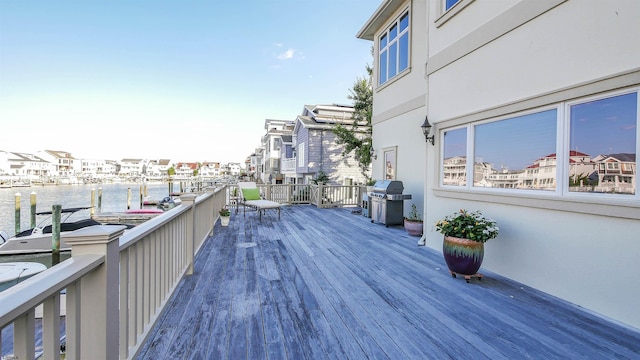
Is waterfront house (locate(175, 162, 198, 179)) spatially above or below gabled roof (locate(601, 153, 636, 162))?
above

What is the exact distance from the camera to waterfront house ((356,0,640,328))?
2.58 meters

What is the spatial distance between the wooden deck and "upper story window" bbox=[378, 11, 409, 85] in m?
5.31

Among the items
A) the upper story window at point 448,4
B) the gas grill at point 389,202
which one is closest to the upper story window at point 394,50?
the upper story window at point 448,4

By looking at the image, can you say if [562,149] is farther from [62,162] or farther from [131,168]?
[131,168]

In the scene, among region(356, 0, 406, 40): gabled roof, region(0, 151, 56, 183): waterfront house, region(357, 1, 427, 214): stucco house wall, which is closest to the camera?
region(357, 1, 427, 214): stucco house wall

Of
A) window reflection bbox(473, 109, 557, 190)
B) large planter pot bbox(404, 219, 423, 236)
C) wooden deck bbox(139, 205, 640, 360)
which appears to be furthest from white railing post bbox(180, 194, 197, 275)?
large planter pot bbox(404, 219, 423, 236)

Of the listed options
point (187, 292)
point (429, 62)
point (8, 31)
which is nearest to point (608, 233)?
point (429, 62)

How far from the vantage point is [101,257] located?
133 cm

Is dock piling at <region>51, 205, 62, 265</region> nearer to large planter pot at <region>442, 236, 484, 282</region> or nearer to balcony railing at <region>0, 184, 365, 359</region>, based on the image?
balcony railing at <region>0, 184, 365, 359</region>

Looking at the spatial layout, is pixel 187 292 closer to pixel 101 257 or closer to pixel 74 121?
pixel 101 257

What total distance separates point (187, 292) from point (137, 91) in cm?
1871

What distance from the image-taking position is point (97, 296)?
1.35 metres

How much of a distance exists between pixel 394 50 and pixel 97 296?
8250 mm

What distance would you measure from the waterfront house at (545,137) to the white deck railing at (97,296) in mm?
4062
